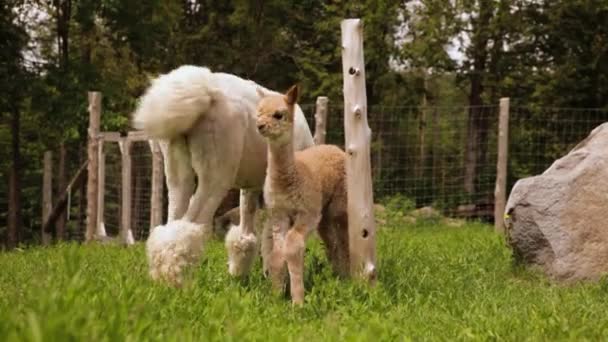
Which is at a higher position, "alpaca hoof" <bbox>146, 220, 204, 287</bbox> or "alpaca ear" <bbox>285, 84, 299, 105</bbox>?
"alpaca ear" <bbox>285, 84, 299, 105</bbox>

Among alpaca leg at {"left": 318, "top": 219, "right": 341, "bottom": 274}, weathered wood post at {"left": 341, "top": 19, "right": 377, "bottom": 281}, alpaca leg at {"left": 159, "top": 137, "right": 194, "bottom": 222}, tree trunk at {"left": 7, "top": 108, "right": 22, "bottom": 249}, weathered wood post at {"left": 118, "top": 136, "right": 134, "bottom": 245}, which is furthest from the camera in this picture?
tree trunk at {"left": 7, "top": 108, "right": 22, "bottom": 249}

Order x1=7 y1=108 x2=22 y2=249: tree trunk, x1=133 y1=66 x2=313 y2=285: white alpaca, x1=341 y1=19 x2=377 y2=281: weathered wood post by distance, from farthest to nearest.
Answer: x1=7 y1=108 x2=22 y2=249: tree trunk < x1=341 y1=19 x2=377 y2=281: weathered wood post < x1=133 y1=66 x2=313 y2=285: white alpaca

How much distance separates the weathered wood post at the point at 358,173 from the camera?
5.93 metres

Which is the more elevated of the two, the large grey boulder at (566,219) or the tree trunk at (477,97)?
the tree trunk at (477,97)

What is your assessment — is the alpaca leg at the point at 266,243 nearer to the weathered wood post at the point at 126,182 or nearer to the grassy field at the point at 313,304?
the grassy field at the point at 313,304

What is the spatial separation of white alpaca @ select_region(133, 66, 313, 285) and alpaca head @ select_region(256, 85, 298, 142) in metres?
0.41

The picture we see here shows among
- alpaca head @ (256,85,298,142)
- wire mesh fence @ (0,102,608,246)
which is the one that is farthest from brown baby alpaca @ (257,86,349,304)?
wire mesh fence @ (0,102,608,246)

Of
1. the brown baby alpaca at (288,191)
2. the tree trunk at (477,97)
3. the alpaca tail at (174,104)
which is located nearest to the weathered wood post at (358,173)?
the brown baby alpaca at (288,191)

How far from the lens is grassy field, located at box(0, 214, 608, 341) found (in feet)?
9.27

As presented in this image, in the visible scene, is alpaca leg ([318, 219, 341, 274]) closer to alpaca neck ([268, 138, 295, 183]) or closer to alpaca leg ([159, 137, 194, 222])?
alpaca neck ([268, 138, 295, 183])

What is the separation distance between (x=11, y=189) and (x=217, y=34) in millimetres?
6598

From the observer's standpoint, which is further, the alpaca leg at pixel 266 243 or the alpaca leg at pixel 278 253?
the alpaca leg at pixel 266 243

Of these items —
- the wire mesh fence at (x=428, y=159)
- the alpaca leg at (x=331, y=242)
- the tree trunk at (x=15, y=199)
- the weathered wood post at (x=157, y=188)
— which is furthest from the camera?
the tree trunk at (x=15, y=199)

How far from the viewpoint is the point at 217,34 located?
68.3ft
